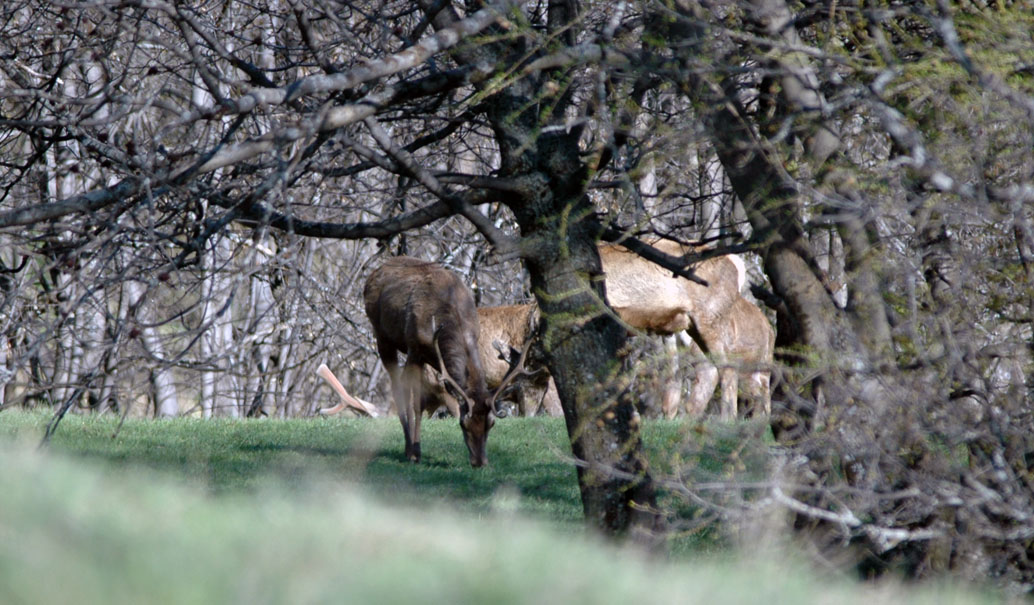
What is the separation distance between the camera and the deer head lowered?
1208cm

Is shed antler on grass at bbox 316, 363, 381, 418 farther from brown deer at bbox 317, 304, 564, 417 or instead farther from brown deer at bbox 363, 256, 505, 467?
brown deer at bbox 363, 256, 505, 467

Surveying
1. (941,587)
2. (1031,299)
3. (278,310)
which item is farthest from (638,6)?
(278,310)

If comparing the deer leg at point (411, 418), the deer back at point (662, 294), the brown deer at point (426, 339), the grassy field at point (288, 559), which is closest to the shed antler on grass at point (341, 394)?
the brown deer at point (426, 339)

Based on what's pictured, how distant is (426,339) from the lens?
1327 centimetres

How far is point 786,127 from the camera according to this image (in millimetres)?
5168

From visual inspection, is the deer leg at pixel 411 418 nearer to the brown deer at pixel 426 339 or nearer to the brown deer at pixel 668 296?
the brown deer at pixel 426 339

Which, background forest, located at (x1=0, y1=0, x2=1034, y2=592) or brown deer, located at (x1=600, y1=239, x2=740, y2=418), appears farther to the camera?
brown deer, located at (x1=600, y1=239, x2=740, y2=418)

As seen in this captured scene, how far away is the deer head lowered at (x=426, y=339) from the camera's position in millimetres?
12080

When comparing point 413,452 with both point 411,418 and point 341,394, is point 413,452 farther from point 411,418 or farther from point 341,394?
point 341,394

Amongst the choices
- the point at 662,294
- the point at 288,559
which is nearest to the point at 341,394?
the point at 662,294

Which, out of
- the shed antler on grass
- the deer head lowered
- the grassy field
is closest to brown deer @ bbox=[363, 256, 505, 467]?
the deer head lowered

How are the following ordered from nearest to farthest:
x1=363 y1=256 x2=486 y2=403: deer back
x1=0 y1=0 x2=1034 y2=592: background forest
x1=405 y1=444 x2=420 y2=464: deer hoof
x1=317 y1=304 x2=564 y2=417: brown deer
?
x1=0 y1=0 x2=1034 y2=592: background forest < x1=405 y1=444 x2=420 y2=464: deer hoof < x1=363 y1=256 x2=486 y2=403: deer back < x1=317 y1=304 x2=564 y2=417: brown deer

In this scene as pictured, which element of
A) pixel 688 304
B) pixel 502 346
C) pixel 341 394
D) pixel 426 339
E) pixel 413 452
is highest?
pixel 688 304

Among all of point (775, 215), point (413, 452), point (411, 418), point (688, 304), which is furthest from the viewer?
point (688, 304)
